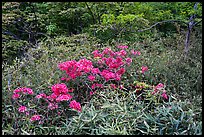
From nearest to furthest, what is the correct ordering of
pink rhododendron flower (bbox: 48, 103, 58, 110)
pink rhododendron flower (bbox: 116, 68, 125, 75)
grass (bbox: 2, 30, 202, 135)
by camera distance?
1. grass (bbox: 2, 30, 202, 135)
2. pink rhododendron flower (bbox: 48, 103, 58, 110)
3. pink rhododendron flower (bbox: 116, 68, 125, 75)

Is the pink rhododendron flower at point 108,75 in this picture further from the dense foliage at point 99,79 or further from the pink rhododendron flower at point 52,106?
the pink rhododendron flower at point 52,106

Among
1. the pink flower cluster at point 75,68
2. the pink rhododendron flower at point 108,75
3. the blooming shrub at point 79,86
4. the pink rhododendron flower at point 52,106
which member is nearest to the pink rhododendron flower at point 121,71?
the blooming shrub at point 79,86

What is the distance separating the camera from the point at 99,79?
3051mm

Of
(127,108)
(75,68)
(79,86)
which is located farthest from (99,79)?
(127,108)

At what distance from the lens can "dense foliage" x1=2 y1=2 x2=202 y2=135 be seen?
2262mm

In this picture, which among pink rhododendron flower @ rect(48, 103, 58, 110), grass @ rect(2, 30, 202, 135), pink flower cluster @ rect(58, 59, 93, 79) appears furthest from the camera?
pink flower cluster @ rect(58, 59, 93, 79)

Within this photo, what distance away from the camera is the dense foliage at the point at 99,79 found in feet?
7.42

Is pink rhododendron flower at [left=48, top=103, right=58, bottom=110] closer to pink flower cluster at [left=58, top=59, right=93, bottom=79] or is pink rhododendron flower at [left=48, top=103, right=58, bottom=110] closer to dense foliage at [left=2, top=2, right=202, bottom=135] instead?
dense foliage at [left=2, top=2, right=202, bottom=135]

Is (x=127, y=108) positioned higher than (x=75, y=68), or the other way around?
(x=75, y=68)

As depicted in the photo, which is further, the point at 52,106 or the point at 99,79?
the point at 99,79

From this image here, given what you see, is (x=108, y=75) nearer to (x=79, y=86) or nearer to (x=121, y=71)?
(x=121, y=71)

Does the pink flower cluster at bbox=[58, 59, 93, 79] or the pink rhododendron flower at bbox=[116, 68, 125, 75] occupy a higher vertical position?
the pink flower cluster at bbox=[58, 59, 93, 79]

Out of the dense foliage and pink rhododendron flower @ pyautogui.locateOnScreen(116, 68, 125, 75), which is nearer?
the dense foliage

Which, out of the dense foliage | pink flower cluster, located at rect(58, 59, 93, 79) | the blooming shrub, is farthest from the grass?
pink flower cluster, located at rect(58, 59, 93, 79)
